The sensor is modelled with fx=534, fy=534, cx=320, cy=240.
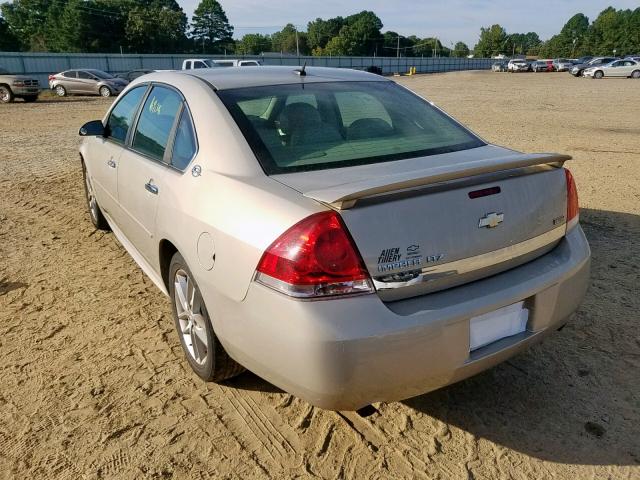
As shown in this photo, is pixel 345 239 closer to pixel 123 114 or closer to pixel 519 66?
pixel 123 114

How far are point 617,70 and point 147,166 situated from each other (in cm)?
4631

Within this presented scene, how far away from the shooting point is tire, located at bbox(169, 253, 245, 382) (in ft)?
8.59

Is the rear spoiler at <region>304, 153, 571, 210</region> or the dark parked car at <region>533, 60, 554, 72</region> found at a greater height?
the rear spoiler at <region>304, 153, 571, 210</region>

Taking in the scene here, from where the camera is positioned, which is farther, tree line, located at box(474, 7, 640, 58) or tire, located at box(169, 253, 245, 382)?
tree line, located at box(474, 7, 640, 58)

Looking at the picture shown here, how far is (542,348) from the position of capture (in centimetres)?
316

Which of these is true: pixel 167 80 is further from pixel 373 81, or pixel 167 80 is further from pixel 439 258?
pixel 439 258

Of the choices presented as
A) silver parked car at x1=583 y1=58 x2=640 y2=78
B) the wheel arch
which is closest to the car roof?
the wheel arch

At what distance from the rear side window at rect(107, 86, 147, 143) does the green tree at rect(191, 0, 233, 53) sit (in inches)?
4747

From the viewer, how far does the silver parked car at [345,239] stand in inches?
78.3

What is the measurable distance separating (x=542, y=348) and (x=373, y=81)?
6.45ft

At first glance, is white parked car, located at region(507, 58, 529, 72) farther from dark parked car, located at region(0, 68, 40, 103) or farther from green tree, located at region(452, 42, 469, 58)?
green tree, located at region(452, 42, 469, 58)

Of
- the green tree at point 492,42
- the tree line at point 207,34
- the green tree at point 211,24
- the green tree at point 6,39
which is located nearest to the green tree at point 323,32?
the tree line at point 207,34

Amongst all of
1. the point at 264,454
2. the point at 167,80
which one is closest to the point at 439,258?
the point at 264,454

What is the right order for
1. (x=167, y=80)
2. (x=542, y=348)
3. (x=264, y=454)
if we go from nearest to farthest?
(x=264, y=454), (x=542, y=348), (x=167, y=80)
